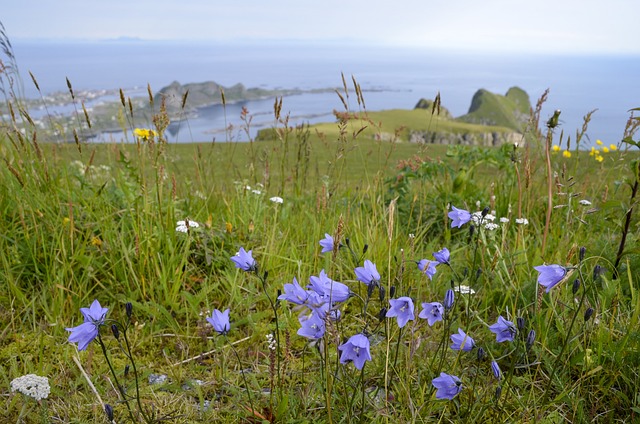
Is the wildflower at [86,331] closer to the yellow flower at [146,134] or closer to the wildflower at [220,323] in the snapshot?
the wildflower at [220,323]

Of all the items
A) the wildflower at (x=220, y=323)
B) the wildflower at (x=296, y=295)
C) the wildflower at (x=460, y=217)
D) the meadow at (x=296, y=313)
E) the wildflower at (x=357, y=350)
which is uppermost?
the wildflower at (x=460, y=217)

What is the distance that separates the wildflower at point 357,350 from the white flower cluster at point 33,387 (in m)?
1.12

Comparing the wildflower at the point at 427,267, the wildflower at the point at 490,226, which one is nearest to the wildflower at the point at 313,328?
the wildflower at the point at 427,267

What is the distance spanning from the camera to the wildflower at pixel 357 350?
127cm

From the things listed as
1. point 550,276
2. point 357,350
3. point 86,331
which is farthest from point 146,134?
point 550,276

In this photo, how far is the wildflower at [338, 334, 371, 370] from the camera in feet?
4.17

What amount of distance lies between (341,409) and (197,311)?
1250 millimetres

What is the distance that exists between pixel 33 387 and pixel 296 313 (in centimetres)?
136

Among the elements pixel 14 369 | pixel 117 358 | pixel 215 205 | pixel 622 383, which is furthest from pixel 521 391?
pixel 215 205

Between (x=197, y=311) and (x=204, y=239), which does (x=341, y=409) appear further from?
(x=204, y=239)

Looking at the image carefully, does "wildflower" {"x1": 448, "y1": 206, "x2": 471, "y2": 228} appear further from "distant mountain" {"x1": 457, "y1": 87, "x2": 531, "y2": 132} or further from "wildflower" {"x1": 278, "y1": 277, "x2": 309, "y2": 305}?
"distant mountain" {"x1": 457, "y1": 87, "x2": 531, "y2": 132}

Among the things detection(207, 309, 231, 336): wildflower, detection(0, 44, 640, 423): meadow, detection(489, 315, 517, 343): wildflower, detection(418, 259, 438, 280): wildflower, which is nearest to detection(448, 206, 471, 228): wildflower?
detection(0, 44, 640, 423): meadow

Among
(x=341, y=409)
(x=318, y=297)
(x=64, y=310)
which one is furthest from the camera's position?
(x=64, y=310)

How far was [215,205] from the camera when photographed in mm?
4133
